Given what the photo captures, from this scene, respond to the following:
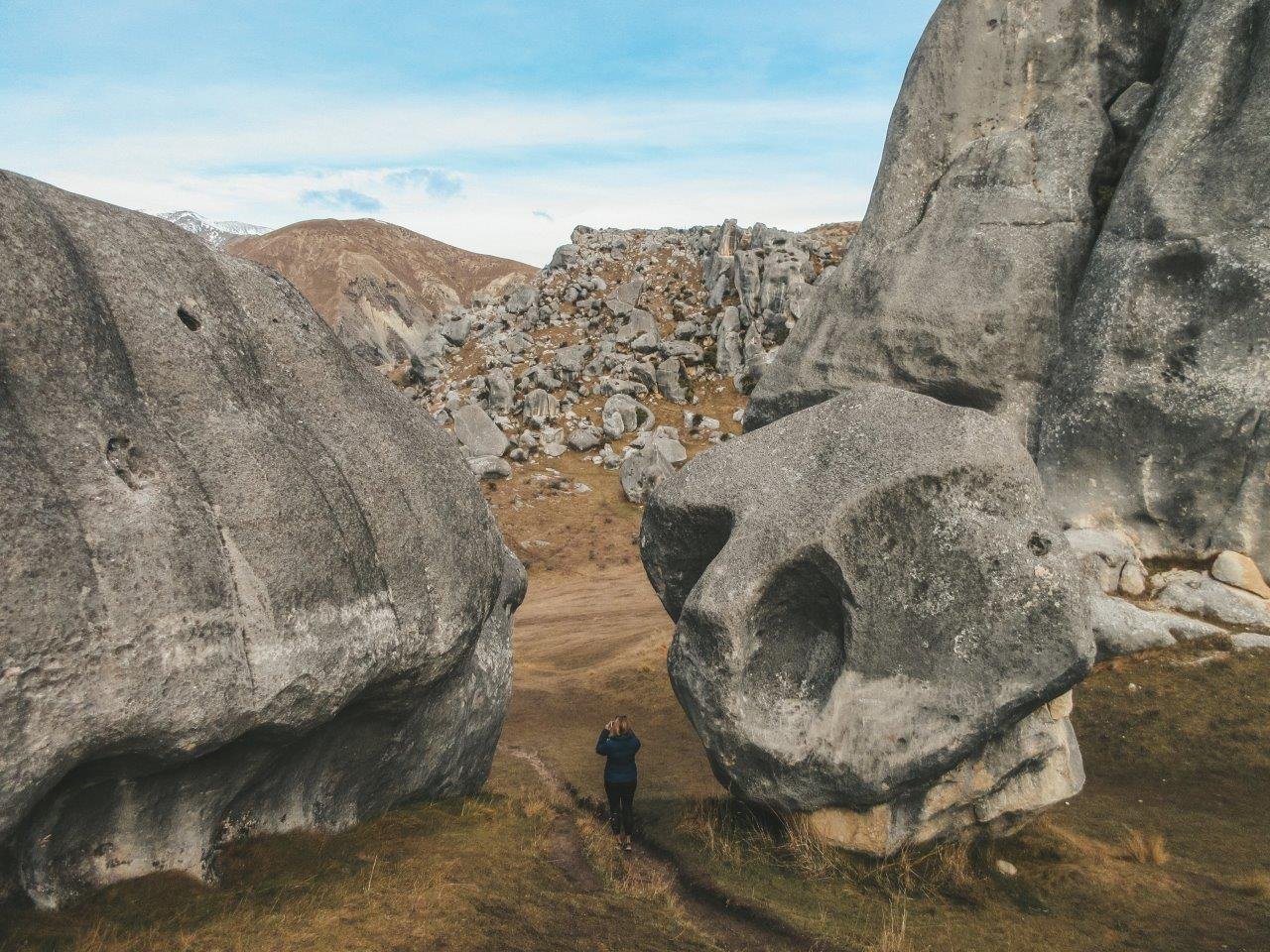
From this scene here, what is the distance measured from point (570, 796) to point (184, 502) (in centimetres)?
820

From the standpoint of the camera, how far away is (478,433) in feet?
154

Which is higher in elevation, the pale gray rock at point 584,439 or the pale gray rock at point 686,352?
the pale gray rock at point 686,352

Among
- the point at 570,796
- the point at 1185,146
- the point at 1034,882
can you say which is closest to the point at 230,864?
the point at 570,796

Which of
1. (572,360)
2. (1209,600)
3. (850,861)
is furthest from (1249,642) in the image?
(572,360)

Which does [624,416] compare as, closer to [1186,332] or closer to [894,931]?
[1186,332]

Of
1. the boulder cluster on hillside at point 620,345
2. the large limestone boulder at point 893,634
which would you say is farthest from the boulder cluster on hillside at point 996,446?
the boulder cluster on hillside at point 620,345

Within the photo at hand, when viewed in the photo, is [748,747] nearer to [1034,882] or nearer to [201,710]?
[1034,882]

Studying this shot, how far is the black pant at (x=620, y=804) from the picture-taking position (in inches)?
470

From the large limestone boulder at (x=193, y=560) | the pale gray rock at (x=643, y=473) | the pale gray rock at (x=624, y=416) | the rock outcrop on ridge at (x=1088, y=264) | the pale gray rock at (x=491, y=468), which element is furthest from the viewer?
the pale gray rock at (x=624, y=416)

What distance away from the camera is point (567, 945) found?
8102mm

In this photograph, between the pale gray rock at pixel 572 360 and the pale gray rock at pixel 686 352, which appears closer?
the pale gray rock at pixel 572 360

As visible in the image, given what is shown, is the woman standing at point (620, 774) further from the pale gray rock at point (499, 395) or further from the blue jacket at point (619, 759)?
the pale gray rock at point (499, 395)

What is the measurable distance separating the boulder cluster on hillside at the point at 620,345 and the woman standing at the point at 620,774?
30020 millimetres

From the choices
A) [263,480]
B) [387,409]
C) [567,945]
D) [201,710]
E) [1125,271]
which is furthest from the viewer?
[1125,271]
